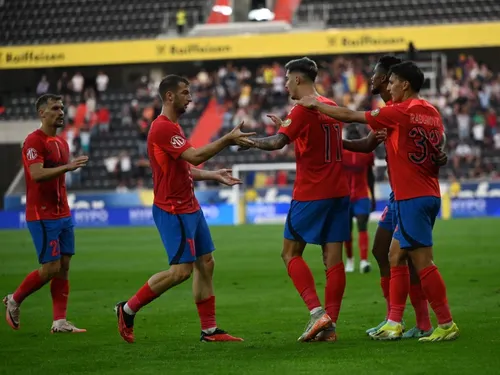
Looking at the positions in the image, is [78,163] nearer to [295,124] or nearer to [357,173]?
[295,124]

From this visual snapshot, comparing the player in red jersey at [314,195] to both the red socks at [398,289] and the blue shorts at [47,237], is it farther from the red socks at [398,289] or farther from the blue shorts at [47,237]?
the blue shorts at [47,237]

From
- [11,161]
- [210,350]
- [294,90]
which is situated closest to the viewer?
[210,350]

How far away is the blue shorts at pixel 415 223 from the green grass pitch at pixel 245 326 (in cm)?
85

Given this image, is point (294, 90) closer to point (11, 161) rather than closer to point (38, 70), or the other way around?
point (11, 161)

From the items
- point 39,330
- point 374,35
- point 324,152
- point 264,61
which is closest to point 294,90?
point 324,152

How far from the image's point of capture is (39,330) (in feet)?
36.8

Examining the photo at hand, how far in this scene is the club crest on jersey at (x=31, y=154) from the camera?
10805 millimetres

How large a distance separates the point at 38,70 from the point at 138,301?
41841 millimetres

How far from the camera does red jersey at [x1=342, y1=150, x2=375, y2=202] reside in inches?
695

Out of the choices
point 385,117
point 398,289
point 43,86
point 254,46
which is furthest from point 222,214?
point 385,117

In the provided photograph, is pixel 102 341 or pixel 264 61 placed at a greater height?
pixel 264 61

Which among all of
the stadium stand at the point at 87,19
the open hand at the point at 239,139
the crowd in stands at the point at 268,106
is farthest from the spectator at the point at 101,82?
the open hand at the point at 239,139

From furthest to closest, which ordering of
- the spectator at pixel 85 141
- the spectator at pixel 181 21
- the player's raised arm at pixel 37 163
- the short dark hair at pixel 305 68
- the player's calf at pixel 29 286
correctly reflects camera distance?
1. the spectator at pixel 181 21
2. the spectator at pixel 85 141
3. the player's calf at pixel 29 286
4. the player's raised arm at pixel 37 163
5. the short dark hair at pixel 305 68

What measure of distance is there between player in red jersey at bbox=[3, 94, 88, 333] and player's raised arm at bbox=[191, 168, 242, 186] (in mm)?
1491
